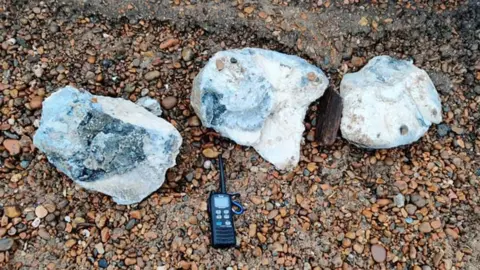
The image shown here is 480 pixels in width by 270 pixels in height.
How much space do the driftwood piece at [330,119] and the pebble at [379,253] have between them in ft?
1.76

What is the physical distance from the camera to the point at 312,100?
2930mm

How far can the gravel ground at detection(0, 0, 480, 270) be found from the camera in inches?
106

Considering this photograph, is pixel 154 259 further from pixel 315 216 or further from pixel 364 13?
pixel 364 13

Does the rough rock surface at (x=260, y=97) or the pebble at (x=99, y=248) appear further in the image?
the rough rock surface at (x=260, y=97)

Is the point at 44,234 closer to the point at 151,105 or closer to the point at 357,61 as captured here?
the point at 151,105

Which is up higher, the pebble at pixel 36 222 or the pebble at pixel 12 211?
the pebble at pixel 12 211

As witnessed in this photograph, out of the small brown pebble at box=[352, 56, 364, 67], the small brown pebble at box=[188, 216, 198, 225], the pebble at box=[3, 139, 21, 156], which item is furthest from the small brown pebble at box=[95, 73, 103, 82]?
the small brown pebble at box=[352, 56, 364, 67]

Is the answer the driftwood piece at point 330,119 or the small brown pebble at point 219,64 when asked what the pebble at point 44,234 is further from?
the driftwood piece at point 330,119

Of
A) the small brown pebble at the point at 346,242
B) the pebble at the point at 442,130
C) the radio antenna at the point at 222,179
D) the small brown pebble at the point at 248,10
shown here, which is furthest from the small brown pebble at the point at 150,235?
the pebble at the point at 442,130

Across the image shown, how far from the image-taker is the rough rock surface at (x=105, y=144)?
2.61m

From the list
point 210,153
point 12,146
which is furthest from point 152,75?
point 12,146

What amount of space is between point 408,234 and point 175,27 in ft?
5.06

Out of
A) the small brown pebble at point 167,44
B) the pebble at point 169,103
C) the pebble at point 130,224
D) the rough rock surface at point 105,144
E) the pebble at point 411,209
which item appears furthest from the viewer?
the small brown pebble at point 167,44

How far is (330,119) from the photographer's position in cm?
292
